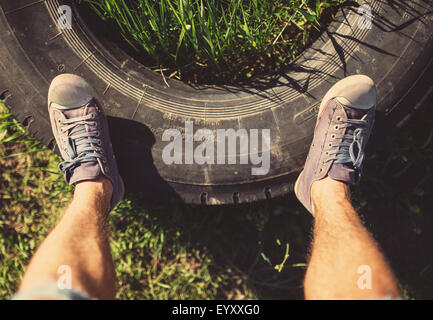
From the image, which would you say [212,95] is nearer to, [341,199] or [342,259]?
[341,199]

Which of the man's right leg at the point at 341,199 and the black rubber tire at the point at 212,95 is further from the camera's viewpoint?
the black rubber tire at the point at 212,95

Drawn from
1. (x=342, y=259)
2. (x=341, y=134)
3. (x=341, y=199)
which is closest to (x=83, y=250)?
(x=342, y=259)

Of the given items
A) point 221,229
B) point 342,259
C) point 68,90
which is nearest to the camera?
point 342,259

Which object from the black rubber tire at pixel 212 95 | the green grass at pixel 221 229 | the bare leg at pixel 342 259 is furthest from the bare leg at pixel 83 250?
the bare leg at pixel 342 259

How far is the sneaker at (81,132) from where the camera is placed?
155 centimetres

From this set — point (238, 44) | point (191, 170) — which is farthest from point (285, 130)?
point (238, 44)

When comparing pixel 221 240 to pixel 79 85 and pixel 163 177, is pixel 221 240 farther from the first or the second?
pixel 79 85

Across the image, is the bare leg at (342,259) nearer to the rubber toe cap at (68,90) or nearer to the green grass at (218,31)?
the green grass at (218,31)

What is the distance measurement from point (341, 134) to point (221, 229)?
0.83m

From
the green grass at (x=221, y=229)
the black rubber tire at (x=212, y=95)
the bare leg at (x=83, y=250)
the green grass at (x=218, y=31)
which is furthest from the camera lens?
the green grass at (x=221, y=229)

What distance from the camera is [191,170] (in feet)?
4.97

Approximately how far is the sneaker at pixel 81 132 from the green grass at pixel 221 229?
341 millimetres

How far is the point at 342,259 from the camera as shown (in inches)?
54.4

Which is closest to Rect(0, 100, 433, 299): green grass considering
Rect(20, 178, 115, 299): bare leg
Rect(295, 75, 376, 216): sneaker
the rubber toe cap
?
Rect(295, 75, 376, 216): sneaker
